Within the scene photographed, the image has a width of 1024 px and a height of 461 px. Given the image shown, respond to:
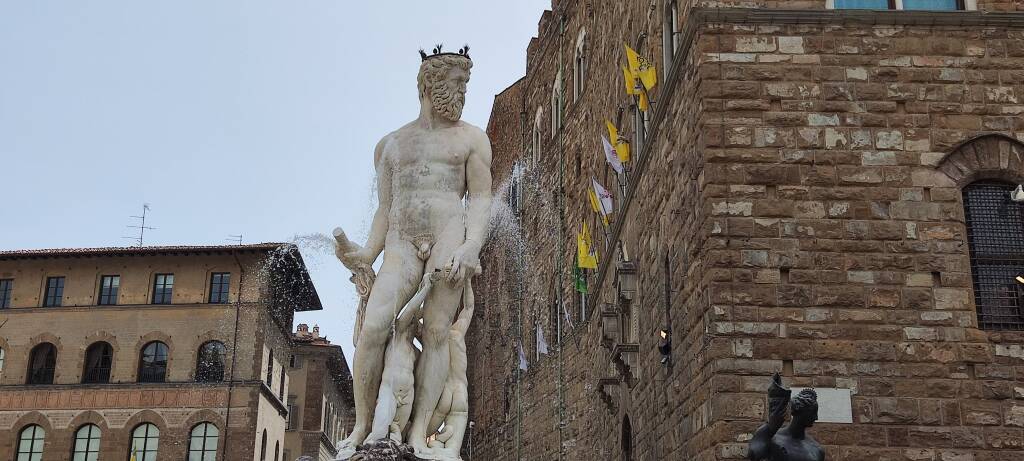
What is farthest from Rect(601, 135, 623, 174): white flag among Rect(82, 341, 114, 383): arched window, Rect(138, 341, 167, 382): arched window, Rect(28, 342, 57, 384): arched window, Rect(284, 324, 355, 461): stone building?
Rect(284, 324, 355, 461): stone building

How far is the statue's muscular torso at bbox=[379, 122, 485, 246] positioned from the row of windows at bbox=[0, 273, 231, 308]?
113 ft

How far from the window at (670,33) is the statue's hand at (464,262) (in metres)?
6.18

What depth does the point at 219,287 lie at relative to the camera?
42.2 meters

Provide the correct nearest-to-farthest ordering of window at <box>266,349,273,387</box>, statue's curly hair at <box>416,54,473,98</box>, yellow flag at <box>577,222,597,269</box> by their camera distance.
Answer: statue's curly hair at <box>416,54,473,98</box> → yellow flag at <box>577,222,597,269</box> → window at <box>266,349,273,387</box>

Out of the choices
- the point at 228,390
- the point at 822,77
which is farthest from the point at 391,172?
the point at 228,390

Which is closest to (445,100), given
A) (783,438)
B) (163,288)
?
(783,438)

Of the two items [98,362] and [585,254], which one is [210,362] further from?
[585,254]

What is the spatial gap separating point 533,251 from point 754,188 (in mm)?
24263

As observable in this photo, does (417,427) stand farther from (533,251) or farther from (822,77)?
(533,251)

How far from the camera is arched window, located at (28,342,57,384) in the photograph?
41.7 metres

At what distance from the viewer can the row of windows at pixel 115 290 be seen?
42094mm

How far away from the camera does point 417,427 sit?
845cm

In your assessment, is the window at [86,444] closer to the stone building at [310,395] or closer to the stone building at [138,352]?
the stone building at [138,352]

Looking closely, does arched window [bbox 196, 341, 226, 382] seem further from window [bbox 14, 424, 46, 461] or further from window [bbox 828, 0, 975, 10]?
window [bbox 828, 0, 975, 10]
